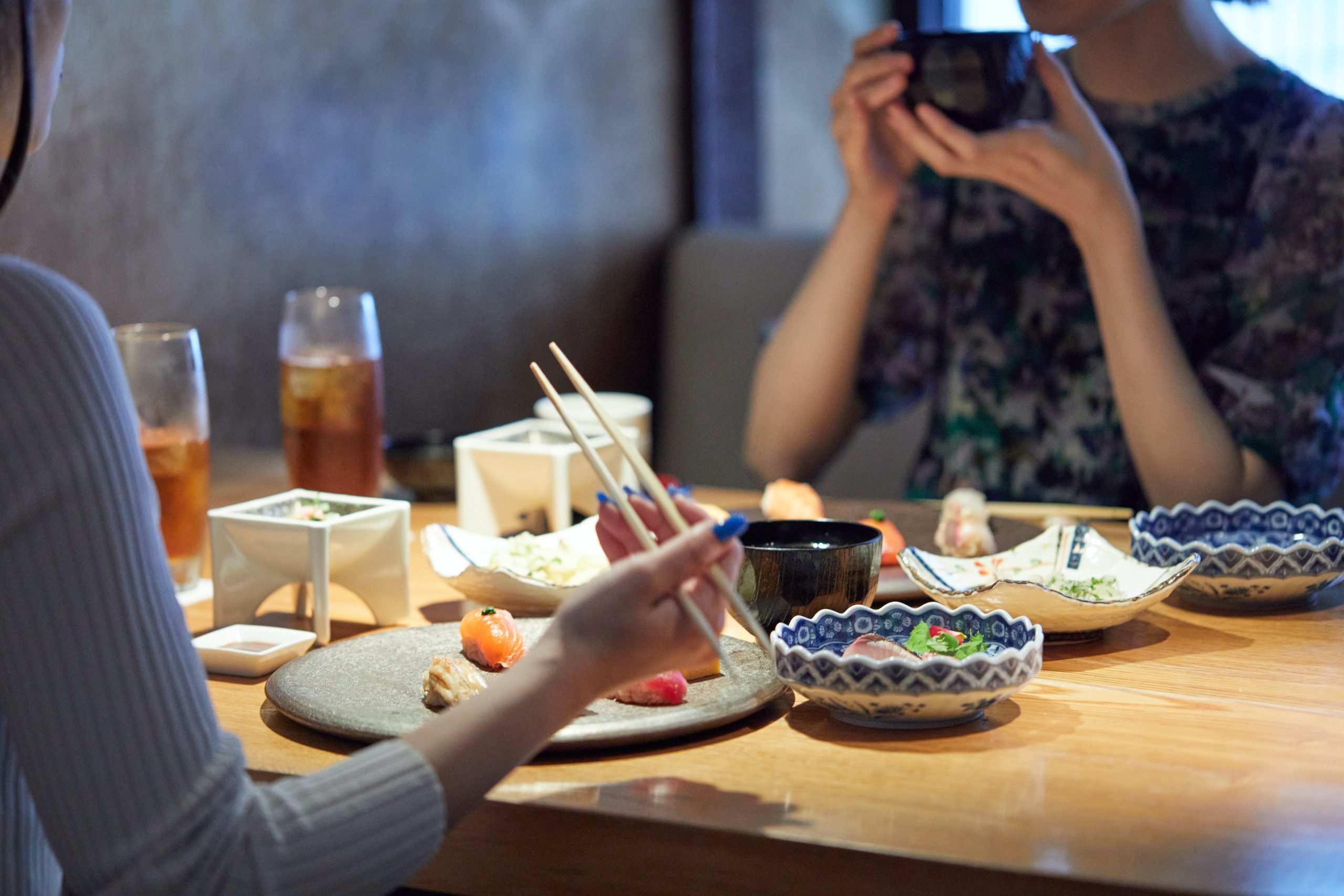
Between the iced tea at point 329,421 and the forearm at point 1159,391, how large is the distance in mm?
932

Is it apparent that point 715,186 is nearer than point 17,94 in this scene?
No

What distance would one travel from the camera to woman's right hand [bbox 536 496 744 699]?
768 mm

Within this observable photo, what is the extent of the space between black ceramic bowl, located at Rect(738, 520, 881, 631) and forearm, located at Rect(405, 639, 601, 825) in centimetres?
36

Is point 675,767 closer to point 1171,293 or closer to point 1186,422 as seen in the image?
point 1186,422

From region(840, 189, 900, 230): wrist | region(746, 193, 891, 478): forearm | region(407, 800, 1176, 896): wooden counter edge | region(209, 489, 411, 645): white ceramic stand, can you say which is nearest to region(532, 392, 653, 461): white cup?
region(746, 193, 891, 478): forearm

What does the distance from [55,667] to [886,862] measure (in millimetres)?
459

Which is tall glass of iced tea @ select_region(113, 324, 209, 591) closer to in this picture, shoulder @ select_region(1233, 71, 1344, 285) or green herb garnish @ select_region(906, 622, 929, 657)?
green herb garnish @ select_region(906, 622, 929, 657)

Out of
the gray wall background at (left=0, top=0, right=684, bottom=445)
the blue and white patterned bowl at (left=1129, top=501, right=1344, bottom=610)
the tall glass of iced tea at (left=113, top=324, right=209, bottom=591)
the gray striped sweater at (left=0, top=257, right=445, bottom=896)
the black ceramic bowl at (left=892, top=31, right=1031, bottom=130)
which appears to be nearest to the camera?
the gray striped sweater at (left=0, top=257, right=445, bottom=896)

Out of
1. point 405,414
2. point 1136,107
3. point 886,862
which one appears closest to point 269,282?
point 405,414

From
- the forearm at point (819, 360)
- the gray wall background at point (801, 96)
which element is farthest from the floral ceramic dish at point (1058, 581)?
the gray wall background at point (801, 96)

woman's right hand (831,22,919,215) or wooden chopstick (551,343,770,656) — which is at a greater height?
woman's right hand (831,22,919,215)

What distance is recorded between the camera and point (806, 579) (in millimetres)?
1110

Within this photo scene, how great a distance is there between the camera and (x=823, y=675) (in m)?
0.91

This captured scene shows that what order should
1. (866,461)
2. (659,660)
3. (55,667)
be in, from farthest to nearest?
(866,461)
(659,660)
(55,667)
